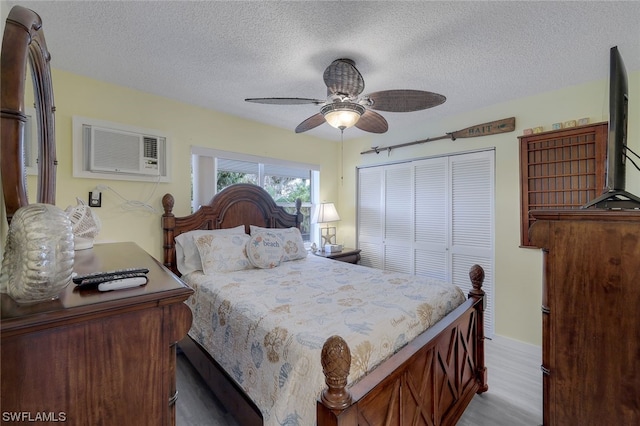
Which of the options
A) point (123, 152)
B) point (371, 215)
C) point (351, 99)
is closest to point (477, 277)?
point (351, 99)

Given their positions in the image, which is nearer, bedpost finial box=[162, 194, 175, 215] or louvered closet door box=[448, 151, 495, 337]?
bedpost finial box=[162, 194, 175, 215]

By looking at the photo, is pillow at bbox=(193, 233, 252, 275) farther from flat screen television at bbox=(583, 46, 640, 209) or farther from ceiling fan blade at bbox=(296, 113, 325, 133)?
flat screen television at bbox=(583, 46, 640, 209)

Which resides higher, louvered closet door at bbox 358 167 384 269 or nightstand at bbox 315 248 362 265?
louvered closet door at bbox 358 167 384 269

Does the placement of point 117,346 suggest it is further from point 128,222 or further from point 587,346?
point 128,222

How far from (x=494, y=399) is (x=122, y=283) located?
8.29ft

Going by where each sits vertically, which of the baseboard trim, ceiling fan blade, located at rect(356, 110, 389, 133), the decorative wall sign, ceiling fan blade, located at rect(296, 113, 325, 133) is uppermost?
the decorative wall sign

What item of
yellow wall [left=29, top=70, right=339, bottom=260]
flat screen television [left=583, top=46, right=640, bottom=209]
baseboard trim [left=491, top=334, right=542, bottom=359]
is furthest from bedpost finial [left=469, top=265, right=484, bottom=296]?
yellow wall [left=29, top=70, right=339, bottom=260]

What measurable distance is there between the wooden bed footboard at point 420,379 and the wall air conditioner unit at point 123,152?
2476 millimetres

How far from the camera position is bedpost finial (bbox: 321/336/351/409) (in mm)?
939

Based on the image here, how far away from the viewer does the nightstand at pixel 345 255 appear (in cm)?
367

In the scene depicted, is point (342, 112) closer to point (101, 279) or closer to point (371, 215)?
point (101, 279)

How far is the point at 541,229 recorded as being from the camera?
127 centimetres

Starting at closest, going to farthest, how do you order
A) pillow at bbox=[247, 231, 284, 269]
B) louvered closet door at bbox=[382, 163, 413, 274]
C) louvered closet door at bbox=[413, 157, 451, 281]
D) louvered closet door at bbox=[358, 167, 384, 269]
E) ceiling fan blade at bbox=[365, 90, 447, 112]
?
ceiling fan blade at bbox=[365, 90, 447, 112] → pillow at bbox=[247, 231, 284, 269] → louvered closet door at bbox=[413, 157, 451, 281] → louvered closet door at bbox=[382, 163, 413, 274] → louvered closet door at bbox=[358, 167, 384, 269]

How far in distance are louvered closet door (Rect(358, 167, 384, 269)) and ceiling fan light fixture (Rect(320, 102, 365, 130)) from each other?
2.09 metres
